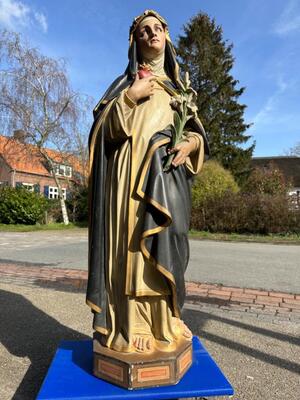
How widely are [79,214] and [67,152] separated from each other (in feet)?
13.6

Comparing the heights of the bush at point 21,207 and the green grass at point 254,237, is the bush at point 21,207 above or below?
above

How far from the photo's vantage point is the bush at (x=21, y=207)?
73.0 feet

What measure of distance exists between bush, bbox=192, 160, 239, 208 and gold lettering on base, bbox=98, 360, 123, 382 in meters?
15.6

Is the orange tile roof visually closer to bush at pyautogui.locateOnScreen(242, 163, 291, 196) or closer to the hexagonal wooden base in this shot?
bush at pyautogui.locateOnScreen(242, 163, 291, 196)

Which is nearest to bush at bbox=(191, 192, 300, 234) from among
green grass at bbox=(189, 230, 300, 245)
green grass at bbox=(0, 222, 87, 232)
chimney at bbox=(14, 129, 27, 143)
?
green grass at bbox=(189, 230, 300, 245)

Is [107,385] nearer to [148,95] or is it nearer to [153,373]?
[153,373]

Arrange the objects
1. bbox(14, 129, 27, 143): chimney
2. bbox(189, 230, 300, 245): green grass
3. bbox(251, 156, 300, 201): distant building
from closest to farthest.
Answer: bbox(189, 230, 300, 245): green grass, bbox(14, 129, 27, 143): chimney, bbox(251, 156, 300, 201): distant building

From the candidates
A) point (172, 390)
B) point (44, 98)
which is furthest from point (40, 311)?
point (44, 98)

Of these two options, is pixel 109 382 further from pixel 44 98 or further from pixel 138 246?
pixel 44 98

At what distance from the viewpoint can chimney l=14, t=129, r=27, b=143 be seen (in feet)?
71.1

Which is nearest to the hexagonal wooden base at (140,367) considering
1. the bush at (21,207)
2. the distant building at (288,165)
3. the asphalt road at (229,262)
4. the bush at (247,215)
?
the asphalt road at (229,262)

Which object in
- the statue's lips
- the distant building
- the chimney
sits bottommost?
the statue's lips

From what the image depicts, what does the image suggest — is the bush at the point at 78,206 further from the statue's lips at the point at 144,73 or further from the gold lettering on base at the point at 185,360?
the gold lettering on base at the point at 185,360

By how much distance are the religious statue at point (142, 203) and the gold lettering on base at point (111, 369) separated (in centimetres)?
11
